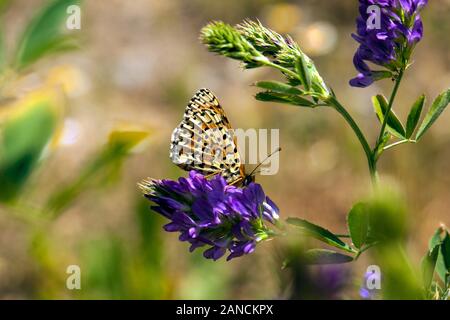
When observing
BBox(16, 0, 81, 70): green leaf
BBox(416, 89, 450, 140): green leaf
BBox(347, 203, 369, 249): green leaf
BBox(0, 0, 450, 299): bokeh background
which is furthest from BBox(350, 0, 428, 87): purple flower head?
BBox(0, 0, 450, 299): bokeh background

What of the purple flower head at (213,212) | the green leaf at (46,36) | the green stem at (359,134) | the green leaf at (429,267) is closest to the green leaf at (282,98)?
the green stem at (359,134)

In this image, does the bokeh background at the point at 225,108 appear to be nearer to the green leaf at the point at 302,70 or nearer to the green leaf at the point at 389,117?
the green leaf at the point at 389,117

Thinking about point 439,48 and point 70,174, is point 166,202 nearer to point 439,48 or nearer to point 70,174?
point 70,174

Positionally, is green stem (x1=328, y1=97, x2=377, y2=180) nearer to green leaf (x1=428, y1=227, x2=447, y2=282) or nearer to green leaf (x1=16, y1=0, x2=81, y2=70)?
green leaf (x1=428, y1=227, x2=447, y2=282)

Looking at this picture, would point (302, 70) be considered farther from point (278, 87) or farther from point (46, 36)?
point (46, 36)

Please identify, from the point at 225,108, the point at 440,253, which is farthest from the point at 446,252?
the point at 225,108
